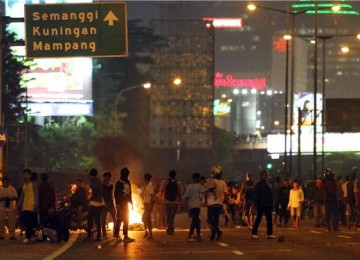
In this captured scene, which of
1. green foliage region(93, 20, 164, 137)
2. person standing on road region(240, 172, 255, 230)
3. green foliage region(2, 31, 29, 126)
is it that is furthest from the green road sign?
green foliage region(93, 20, 164, 137)

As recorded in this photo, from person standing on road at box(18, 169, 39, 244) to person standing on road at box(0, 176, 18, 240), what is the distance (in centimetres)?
113

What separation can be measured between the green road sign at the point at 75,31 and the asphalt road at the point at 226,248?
476cm

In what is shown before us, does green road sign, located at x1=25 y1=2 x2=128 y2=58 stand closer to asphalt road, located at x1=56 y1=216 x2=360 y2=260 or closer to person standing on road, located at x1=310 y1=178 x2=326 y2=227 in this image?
asphalt road, located at x1=56 y1=216 x2=360 y2=260

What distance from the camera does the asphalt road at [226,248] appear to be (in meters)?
21.8

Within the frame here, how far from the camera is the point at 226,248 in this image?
23.8m

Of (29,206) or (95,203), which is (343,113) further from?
(29,206)

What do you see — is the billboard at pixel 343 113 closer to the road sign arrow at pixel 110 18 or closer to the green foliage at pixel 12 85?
the green foliage at pixel 12 85

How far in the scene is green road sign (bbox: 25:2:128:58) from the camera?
28.3 m

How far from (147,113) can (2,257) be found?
96826 mm

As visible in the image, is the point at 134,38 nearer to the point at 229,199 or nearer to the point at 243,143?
the point at 243,143

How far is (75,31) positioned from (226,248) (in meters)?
7.71

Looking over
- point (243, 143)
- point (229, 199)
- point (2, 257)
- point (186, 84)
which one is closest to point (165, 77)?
point (186, 84)

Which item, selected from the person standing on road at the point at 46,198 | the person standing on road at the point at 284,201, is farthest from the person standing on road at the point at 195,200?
the person standing on road at the point at 284,201

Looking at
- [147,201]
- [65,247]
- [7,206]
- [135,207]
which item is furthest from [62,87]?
[65,247]
